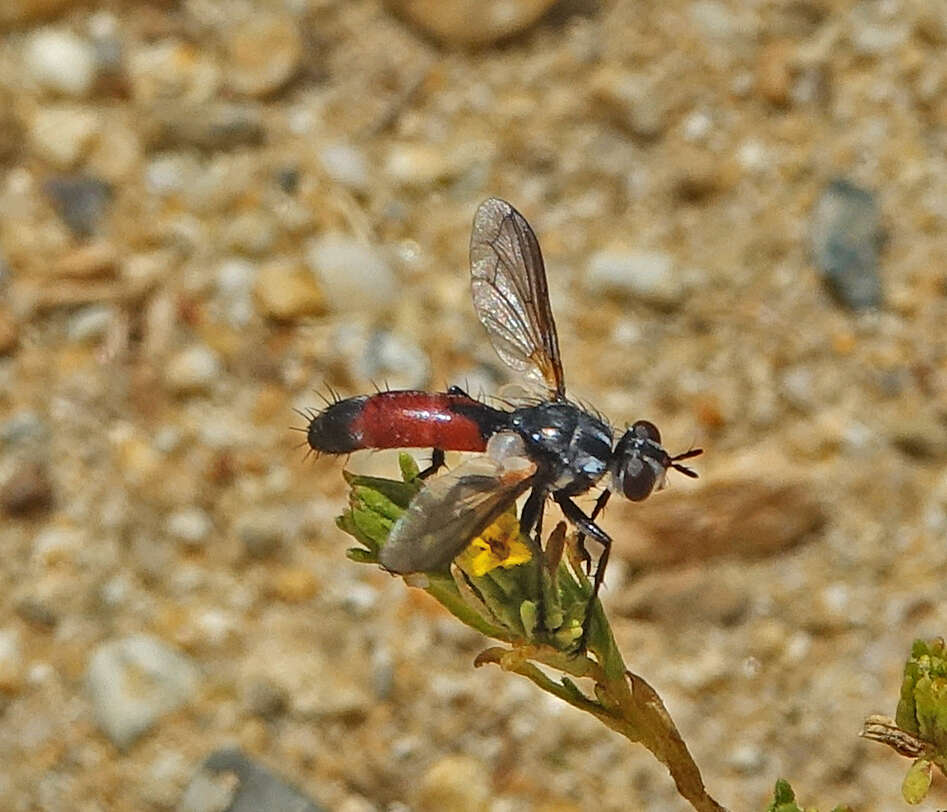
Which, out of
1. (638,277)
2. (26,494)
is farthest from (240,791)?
(638,277)

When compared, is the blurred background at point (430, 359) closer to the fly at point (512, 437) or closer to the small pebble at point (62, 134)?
the small pebble at point (62, 134)

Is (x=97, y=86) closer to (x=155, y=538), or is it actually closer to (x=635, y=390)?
(x=155, y=538)

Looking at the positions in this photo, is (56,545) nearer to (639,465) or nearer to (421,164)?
(421,164)

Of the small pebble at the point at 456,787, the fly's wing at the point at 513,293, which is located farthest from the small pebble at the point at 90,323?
the small pebble at the point at 456,787

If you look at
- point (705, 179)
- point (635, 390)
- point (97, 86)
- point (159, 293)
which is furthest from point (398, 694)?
point (97, 86)

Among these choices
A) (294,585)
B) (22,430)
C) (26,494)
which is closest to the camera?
(294,585)

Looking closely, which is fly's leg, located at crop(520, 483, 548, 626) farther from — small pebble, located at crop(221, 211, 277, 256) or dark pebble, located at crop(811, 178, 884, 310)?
small pebble, located at crop(221, 211, 277, 256)
